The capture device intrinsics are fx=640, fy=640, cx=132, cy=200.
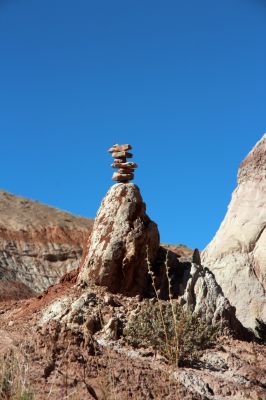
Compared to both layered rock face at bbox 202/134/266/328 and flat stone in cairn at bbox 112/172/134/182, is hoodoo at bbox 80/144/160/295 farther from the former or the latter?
layered rock face at bbox 202/134/266/328

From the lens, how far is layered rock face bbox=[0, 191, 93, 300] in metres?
37.4

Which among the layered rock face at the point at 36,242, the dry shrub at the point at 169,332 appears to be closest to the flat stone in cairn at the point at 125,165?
the dry shrub at the point at 169,332

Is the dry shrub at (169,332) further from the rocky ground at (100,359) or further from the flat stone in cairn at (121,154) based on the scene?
the flat stone in cairn at (121,154)

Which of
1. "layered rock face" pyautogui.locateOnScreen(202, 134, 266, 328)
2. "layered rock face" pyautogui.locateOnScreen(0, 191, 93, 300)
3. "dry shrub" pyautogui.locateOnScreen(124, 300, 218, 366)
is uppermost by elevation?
"layered rock face" pyautogui.locateOnScreen(0, 191, 93, 300)

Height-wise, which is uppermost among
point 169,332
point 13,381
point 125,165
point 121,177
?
point 125,165

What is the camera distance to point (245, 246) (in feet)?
63.7

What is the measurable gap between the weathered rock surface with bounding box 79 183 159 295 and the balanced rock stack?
0.37m

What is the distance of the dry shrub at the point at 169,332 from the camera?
9.77 m

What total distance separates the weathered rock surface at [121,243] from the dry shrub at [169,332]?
5.39 ft

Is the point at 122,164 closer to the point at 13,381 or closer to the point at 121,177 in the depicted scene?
the point at 121,177

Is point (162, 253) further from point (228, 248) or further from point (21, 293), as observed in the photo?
point (21, 293)

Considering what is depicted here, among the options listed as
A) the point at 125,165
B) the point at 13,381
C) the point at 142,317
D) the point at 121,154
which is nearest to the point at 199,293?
the point at 142,317

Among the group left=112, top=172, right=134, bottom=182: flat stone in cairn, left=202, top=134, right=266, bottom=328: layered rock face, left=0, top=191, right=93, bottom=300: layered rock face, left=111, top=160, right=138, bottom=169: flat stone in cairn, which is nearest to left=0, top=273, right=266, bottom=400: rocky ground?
left=112, top=172, right=134, bottom=182: flat stone in cairn

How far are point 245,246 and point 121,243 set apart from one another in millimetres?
6871
